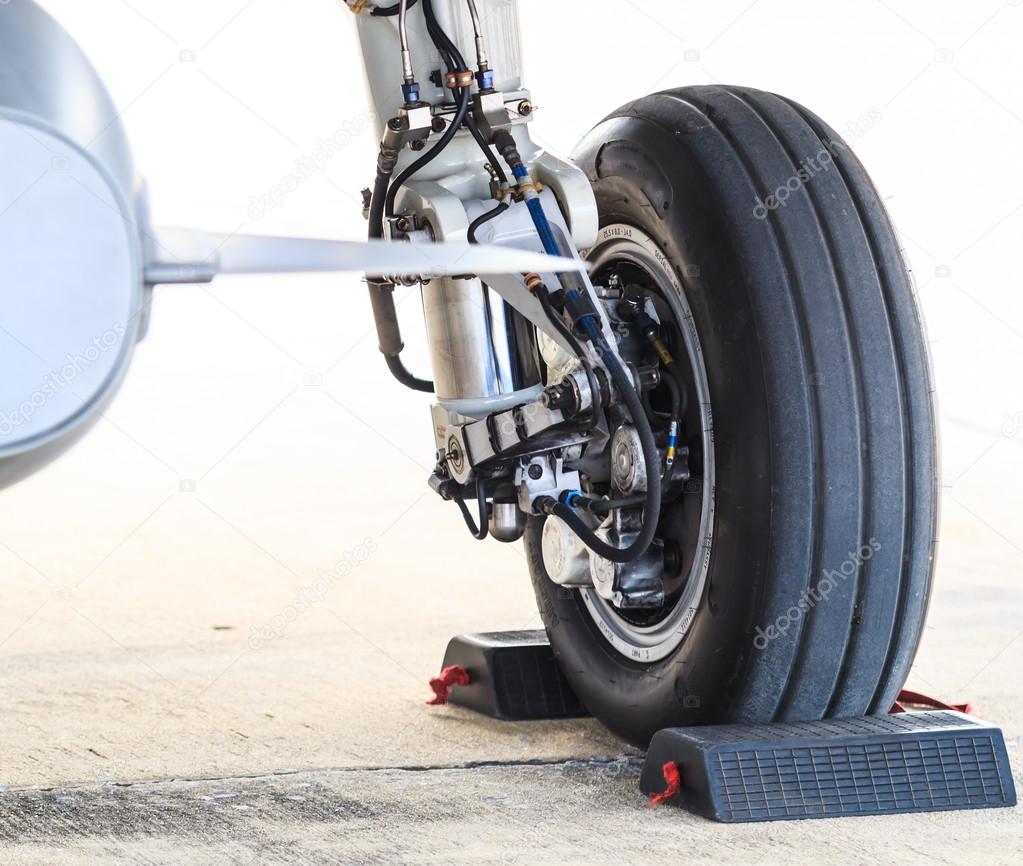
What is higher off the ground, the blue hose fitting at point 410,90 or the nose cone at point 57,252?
the blue hose fitting at point 410,90

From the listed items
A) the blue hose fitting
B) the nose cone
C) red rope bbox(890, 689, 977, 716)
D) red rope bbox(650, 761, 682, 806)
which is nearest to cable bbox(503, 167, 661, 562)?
the blue hose fitting

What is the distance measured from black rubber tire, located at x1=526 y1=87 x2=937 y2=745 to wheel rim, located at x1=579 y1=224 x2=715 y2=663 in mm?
30

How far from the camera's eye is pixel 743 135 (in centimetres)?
204

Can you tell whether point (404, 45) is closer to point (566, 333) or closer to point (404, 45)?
point (404, 45)

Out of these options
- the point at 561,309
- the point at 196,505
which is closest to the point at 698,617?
the point at 561,309

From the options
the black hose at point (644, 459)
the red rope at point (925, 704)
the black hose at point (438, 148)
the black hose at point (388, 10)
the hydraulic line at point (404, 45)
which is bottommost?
the red rope at point (925, 704)

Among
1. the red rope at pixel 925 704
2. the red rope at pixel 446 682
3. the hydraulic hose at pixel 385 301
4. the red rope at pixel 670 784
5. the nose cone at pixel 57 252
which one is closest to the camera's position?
the nose cone at pixel 57 252

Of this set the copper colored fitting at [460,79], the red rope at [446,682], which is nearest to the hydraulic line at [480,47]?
the copper colored fitting at [460,79]

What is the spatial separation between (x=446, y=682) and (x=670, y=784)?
76 centimetres

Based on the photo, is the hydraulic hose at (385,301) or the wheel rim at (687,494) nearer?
the wheel rim at (687,494)

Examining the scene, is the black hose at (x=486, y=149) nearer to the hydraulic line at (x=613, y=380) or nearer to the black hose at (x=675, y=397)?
the hydraulic line at (x=613, y=380)

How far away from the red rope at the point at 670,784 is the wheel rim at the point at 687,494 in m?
0.23

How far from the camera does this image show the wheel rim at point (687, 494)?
1972mm

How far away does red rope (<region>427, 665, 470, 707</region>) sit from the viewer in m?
2.52
